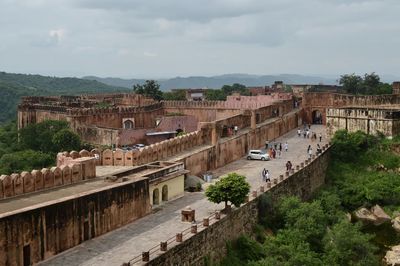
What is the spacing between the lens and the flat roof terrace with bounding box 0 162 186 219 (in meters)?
17.2

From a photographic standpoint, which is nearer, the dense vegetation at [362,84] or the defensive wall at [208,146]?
the defensive wall at [208,146]

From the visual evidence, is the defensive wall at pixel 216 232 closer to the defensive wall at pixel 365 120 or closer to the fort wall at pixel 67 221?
the fort wall at pixel 67 221

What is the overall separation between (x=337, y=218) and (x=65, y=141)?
20.5 meters

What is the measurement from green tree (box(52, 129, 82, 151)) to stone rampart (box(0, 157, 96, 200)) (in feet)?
58.1

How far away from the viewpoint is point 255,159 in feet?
112

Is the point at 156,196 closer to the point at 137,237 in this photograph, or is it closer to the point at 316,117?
the point at 137,237

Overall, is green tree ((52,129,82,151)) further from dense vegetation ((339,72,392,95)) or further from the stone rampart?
dense vegetation ((339,72,392,95))

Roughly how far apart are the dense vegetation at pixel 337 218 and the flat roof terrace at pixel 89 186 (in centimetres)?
400

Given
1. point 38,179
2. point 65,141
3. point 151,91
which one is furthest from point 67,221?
point 151,91

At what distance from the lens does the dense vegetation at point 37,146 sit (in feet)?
122


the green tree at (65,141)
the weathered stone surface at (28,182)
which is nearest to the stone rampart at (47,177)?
the weathered stone surface at (28,182)

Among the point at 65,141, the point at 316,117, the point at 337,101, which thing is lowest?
the point at 65,141

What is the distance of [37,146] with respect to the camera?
43188mm

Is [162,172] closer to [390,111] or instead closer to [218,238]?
[218,238]
